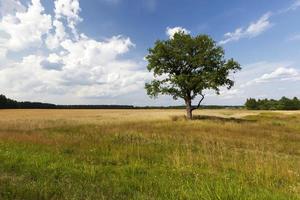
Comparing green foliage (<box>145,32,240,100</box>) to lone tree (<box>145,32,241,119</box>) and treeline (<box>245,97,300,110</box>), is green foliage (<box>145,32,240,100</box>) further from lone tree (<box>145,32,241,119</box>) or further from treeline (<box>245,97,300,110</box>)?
treeline (<box>245,97,300,110</box>)

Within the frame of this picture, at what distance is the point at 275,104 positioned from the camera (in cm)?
14688

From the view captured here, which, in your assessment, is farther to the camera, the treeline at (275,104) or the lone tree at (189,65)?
the treeline at (275,104)

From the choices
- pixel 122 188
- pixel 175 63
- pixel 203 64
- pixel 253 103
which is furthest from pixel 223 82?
pixel 253 103

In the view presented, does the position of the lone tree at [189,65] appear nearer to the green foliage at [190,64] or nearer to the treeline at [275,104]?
the green foliage at [190,64]

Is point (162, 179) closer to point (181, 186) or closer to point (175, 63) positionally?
point (181, 186)

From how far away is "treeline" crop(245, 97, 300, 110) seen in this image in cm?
14475

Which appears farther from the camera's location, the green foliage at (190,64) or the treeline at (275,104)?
the treeline at (275,104)

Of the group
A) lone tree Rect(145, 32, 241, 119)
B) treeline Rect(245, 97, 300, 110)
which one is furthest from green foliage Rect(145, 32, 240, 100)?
treeline Rect(245, 97, 300, 110)

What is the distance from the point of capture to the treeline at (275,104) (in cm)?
14475

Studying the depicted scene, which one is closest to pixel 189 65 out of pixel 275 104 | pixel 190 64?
pixel 190 64

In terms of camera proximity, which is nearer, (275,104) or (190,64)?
(190,64)

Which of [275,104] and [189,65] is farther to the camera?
[275,104]

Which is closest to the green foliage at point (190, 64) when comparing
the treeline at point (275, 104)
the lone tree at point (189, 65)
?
the lone tree at point (189, 65)

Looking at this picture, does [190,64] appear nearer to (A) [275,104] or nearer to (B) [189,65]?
(B) [189,65]
